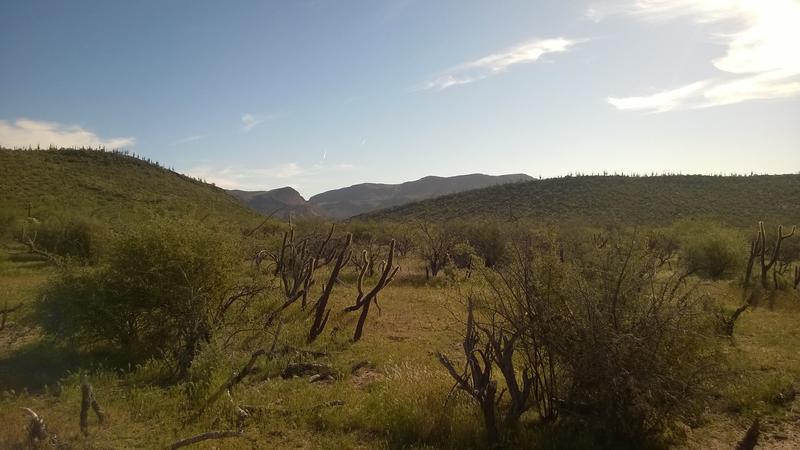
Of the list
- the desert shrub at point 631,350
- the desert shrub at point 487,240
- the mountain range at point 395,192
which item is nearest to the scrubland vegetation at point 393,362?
the desert shrub at point 631,350

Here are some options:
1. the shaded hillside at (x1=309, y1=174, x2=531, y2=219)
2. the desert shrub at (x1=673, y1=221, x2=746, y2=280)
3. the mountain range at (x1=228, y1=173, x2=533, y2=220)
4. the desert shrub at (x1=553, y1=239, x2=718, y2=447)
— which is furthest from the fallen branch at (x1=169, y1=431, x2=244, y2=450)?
the shaded hillside at (x1=309, y1=174, x2=531, y2=219)

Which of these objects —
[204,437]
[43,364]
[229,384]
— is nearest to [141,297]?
[43,364]

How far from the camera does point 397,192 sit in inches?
7451

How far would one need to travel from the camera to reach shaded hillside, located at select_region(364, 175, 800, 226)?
177 feet

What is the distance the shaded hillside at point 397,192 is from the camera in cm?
16811

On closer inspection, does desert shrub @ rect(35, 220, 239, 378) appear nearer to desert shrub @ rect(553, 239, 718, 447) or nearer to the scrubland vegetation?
the scrubland vegetation

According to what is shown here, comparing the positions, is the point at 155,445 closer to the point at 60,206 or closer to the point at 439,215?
the point at 60,206

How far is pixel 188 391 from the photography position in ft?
26.7

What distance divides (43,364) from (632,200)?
6466cm

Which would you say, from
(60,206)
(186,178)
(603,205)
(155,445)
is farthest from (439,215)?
(155,445)

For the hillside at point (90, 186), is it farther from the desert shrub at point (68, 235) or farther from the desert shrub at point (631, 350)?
the desert shrub at point (631, 350)

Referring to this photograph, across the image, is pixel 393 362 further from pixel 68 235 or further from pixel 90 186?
pixel 90 186

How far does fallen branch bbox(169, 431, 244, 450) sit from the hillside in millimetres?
28310

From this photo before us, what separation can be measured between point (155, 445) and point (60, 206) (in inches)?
1511
